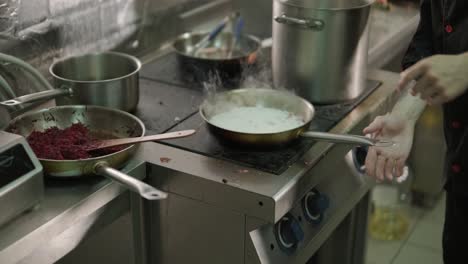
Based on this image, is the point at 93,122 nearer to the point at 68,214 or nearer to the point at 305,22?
the point at 68,214

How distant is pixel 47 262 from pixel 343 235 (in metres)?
0.82

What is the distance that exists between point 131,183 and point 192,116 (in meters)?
0.40

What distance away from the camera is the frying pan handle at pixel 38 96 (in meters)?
1.18

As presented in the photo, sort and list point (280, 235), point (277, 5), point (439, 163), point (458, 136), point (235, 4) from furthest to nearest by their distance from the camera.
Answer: point (439, 163) → point (235, 4) → point (277, 5) → point (458, 136) → point (280, 235)

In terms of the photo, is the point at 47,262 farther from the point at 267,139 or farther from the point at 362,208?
the point at 362,208

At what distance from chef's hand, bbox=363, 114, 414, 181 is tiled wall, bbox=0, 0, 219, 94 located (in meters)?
0.72

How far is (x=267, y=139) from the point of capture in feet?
4.02

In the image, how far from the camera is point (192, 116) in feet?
4.59

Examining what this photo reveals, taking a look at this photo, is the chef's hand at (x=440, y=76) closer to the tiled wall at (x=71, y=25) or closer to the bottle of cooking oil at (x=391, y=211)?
the tiled wall at (x=71, y=25)

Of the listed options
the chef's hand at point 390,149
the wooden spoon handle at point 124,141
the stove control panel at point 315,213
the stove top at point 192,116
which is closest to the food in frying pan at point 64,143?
the wooden spoon handle at point 124,141

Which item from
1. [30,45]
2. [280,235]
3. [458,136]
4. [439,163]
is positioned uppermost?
[30,45]

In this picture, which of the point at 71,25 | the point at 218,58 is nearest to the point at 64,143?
the point at 71,25

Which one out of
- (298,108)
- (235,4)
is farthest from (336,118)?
(235,4)

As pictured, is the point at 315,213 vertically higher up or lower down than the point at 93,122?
lower down
